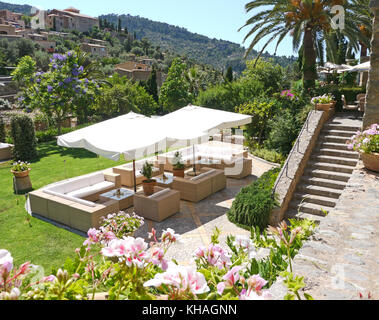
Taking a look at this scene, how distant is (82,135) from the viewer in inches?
352

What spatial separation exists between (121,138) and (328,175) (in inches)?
239

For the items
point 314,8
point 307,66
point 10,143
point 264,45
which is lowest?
point 10,143

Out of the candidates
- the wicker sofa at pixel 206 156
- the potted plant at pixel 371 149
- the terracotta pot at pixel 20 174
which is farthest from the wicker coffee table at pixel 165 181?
the potted plant at pixel 371 149

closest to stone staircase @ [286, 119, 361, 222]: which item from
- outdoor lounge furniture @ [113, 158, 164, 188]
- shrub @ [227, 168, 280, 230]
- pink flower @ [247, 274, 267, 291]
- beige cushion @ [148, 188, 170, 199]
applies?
shrub @ [227, 168, 280, 230]

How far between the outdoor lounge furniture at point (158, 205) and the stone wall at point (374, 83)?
587cm

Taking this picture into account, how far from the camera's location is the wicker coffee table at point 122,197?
29.9 feet

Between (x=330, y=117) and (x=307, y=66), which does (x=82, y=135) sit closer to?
(x=330, y=117)

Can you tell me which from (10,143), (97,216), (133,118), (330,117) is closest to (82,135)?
(133,118)

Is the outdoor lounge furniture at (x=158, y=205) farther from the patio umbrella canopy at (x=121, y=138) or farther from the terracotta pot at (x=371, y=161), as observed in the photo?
the terracotta pot at (x=371, y=161)

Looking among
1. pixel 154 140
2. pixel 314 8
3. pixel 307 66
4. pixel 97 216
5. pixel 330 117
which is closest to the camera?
pixel 97 216

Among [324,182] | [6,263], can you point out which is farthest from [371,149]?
[6,263]

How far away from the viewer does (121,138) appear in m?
8.49

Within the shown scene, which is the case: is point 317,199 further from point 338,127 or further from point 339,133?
point 338,127

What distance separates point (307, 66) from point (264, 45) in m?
2.39
